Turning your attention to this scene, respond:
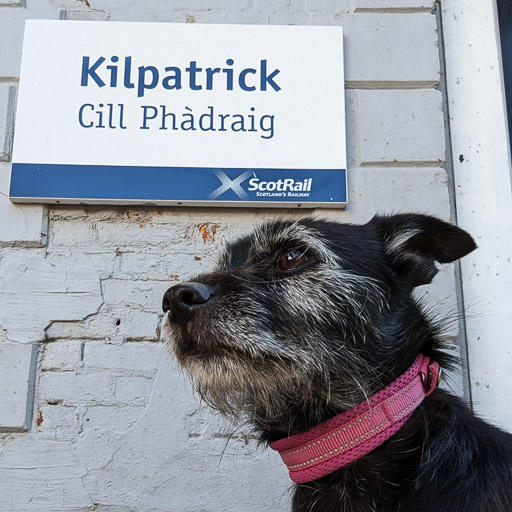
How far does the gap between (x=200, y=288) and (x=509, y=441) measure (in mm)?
975

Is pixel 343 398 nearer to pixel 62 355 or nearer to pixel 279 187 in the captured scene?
pixel 279 187

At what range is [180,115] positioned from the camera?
283 centimetres

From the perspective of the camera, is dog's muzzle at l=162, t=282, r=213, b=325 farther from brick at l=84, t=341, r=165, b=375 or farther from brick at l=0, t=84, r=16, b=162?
brick at l=0, t=84, r=16, b=162

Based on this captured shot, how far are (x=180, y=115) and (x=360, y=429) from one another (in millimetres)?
1894

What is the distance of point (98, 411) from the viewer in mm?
2564

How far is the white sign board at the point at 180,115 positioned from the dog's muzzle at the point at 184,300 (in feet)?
3.84

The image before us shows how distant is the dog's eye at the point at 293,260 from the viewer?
1837mm

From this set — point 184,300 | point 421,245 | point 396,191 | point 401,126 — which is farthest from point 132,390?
point 401,126

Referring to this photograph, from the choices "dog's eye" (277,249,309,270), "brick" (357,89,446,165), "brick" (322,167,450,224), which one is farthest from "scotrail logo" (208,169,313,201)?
"dog's eye" (277,249,309,270)

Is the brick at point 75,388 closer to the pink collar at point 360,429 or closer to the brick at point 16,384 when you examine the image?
the brick at point 16,384

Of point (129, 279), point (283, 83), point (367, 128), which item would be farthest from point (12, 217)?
point (367, 128)

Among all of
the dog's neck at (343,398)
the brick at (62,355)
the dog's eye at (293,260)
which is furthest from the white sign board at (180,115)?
the dog's neck at (343,398)

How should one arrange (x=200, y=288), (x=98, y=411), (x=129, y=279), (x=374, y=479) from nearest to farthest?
(x=374, y=479) → (x=200, y=288) → (x=98, y=411) → (x=129, y=279)

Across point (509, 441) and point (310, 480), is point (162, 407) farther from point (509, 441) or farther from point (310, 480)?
point (509, 441)
